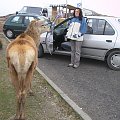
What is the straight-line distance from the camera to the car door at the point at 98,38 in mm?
11125

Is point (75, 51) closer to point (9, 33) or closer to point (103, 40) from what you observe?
point (103, 40)

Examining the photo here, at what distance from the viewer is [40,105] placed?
683 cm

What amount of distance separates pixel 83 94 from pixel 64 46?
177 inches

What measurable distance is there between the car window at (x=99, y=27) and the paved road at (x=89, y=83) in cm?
124

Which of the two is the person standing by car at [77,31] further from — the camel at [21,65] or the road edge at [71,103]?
the camel at [21,65]

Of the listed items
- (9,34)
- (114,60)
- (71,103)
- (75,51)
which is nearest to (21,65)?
(71,103)

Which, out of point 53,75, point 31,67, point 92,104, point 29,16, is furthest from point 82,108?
point 29,16

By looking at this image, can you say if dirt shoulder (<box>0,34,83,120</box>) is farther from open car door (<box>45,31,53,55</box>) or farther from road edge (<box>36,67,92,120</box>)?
open car door (<box>45,31,53,55</box>)

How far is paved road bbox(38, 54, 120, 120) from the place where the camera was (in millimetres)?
6920

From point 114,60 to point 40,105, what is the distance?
4.92 m

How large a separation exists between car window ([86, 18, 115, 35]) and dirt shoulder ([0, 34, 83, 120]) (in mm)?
3700

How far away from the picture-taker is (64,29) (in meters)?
12.3

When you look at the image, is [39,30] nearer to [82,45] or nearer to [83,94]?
[83,94]

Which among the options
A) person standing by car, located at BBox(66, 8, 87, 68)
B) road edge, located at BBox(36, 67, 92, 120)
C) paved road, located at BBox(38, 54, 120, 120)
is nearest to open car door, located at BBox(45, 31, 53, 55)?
Result: paved road, located at BBox(38, 54, 120, 120)
